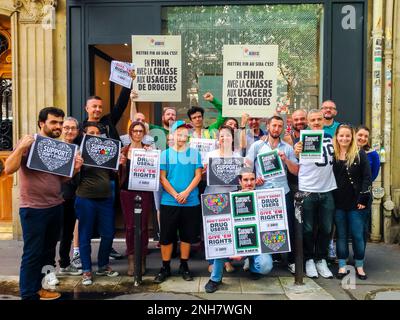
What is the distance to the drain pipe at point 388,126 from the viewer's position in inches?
271

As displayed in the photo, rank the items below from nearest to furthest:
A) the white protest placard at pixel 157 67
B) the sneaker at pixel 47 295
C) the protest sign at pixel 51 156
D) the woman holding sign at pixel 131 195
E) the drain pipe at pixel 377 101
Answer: the protest sign at pixel 51 156 → the sneaker at pixel 47 295 → the woman holding sign at pixel 131 195 → the white protest placard at pixel 157 67 → the drain pipe at pixel 377 101

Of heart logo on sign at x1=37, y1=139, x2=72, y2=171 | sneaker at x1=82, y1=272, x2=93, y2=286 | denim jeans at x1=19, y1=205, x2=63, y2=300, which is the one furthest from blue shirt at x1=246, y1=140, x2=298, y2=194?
denim jeans at x1=19, y1=205, x2=63, y2=300

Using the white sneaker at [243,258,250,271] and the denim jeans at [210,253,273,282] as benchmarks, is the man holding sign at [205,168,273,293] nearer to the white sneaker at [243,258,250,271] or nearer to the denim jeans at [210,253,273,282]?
the denim jeans at [210,253,273,282]

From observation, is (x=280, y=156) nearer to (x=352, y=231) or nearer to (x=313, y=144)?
(x=313, y=144)

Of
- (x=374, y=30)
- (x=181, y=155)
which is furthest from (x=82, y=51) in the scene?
(x=374, y=30)

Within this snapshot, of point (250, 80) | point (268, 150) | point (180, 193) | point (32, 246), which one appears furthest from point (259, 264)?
point (250, 80)

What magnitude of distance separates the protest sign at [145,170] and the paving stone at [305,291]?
2004 millimetres

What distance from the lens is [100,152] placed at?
500cm

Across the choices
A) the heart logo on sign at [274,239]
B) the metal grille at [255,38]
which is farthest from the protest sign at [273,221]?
the metal grille at [255,38]

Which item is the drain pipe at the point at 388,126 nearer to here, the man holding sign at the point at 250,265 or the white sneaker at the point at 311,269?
the white sneaker at the point at 311,269

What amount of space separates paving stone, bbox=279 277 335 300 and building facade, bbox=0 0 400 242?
254 centimetres

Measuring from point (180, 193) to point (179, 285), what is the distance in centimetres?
112

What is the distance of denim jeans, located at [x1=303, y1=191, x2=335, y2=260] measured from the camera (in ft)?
17.3

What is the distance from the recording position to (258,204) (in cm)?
506
